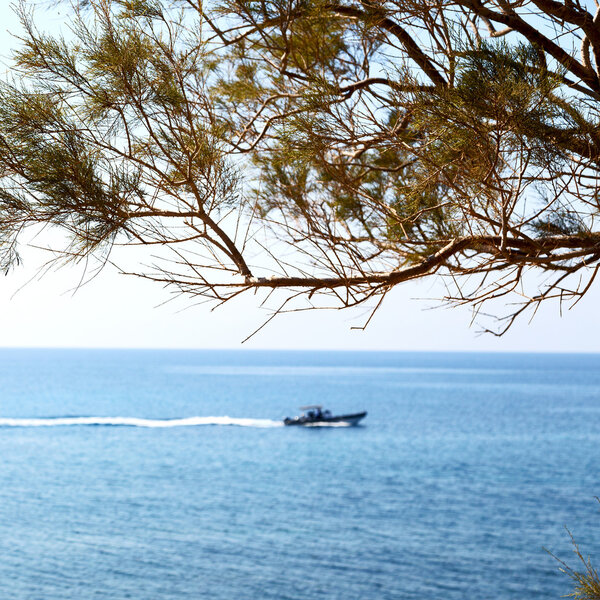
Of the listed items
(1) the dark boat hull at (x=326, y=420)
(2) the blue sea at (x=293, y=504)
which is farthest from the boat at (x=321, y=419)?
(2) the blue sea at (x=293, y=504)

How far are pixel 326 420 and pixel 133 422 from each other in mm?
11627

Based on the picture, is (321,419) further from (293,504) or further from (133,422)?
(293,504)

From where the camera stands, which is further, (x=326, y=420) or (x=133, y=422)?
(x=133, y=422)

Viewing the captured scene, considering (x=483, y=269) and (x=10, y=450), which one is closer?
(x=483, y=269)

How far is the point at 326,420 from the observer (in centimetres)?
4322

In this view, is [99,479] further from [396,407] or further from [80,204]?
[80,204]

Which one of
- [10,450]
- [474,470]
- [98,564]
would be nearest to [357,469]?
[474,470]

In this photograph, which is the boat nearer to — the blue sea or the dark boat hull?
the dark boat hull

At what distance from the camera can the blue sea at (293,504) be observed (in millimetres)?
17750

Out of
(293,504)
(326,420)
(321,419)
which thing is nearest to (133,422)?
(321,419)

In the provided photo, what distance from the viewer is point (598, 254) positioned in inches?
98.3

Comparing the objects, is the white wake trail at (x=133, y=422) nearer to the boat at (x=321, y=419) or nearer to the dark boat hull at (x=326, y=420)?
the dark boat hull at (x=326, y=420)

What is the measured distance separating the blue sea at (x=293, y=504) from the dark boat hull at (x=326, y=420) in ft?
2.85

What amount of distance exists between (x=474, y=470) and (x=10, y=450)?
68.5 ft
